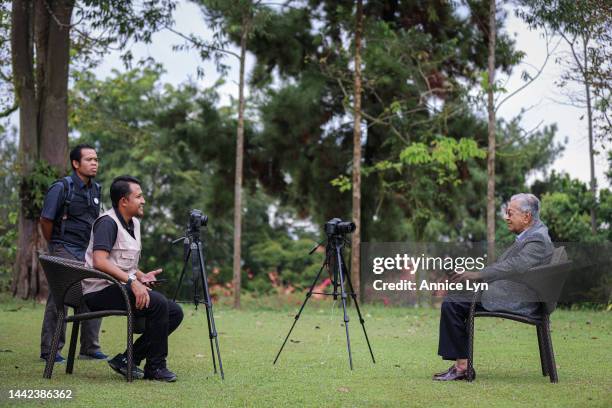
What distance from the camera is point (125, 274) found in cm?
612

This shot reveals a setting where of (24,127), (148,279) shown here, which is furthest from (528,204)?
(24,127)

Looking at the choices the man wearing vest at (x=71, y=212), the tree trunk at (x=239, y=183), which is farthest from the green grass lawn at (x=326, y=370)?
the tree trunk at (x=239, y=183)

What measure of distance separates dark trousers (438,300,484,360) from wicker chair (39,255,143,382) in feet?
7.24

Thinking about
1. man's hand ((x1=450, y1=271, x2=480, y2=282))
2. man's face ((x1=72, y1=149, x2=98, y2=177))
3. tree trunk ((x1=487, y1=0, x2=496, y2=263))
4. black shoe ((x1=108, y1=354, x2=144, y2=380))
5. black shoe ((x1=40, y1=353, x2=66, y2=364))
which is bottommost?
black shoe ((x1=40, y1=353, x2=66, y2=364))

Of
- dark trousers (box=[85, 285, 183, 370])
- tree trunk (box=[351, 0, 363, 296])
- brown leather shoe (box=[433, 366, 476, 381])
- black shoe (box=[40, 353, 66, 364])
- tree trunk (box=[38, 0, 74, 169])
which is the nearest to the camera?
dark trousers (box=[85, 285, 183, 370])

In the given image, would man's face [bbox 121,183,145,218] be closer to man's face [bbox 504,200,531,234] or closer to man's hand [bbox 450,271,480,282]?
man's hand [bbox 450,271,480,282]

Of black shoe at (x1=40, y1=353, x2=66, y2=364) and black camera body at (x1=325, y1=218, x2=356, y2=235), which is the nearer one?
black camera body at (x1=325, y1=218, x2=356, y2=235)

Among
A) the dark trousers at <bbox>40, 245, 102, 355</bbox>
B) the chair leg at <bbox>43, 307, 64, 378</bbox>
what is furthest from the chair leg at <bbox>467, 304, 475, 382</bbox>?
the dark trousers at <bbox>40, 245, 102, 355</bbox>

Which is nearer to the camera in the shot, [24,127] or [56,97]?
[56,97]

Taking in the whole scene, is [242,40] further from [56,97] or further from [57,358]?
[57,358]

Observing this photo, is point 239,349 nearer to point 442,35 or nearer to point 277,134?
point 277,134

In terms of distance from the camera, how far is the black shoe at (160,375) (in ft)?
20.3

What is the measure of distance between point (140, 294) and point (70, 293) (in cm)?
69

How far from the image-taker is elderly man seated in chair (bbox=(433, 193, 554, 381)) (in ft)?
A: 20.9
